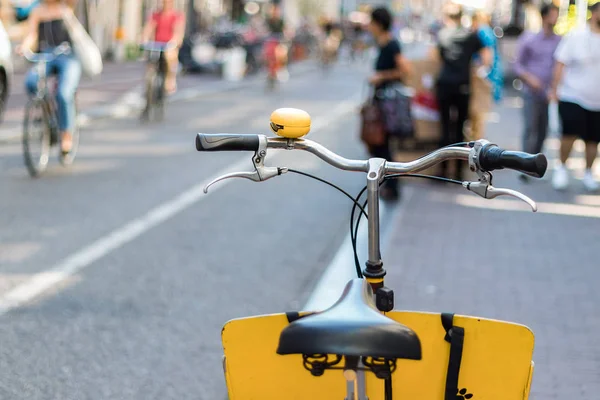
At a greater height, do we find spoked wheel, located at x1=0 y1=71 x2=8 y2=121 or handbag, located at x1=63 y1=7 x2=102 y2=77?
handbag, located at x1=63 y1=7 x2=102 y2=77

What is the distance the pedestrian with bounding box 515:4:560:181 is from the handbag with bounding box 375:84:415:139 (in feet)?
7.07

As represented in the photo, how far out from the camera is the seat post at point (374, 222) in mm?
2658

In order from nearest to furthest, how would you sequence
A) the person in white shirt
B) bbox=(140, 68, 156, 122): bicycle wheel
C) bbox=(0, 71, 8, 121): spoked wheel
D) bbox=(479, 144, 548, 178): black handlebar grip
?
bbox=(479, 144, 548, 178): black handlebar grip → the person in white shirt → bbox=(0, 71, 8, 121): spoked wheel → bbox=(140, 68, 156, 122): bicycle wheel

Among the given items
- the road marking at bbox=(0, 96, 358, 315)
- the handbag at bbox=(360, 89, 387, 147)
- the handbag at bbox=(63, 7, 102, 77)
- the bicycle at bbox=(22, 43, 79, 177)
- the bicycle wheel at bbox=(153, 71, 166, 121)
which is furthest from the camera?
the bicycle wheel at bbox=(153, 71, 166, 121)

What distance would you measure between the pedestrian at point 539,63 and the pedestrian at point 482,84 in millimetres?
372

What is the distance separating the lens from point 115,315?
5.81 meters

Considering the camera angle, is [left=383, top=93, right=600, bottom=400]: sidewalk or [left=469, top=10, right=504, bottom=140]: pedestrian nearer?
[left=383, top=93, right=600, bottom=400]: sidewalk

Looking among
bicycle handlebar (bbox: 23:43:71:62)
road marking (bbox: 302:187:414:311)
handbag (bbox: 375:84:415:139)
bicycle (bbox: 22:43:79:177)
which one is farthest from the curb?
road marking (bbox: 302:187:414:311)

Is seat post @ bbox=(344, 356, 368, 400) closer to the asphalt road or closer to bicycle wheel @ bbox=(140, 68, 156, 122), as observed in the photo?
the asphalt road

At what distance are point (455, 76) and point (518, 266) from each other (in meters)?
3.87

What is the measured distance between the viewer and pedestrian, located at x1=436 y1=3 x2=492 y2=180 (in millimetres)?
10883

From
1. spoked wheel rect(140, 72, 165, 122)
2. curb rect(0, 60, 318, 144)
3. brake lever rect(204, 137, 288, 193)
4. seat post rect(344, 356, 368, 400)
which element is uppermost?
brake lever rect(204, 137, 288, 193)

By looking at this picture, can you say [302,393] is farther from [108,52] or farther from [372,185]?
[108,52]

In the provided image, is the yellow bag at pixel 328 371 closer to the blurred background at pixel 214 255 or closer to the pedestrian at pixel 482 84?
the blurred background at pixel 214 255
